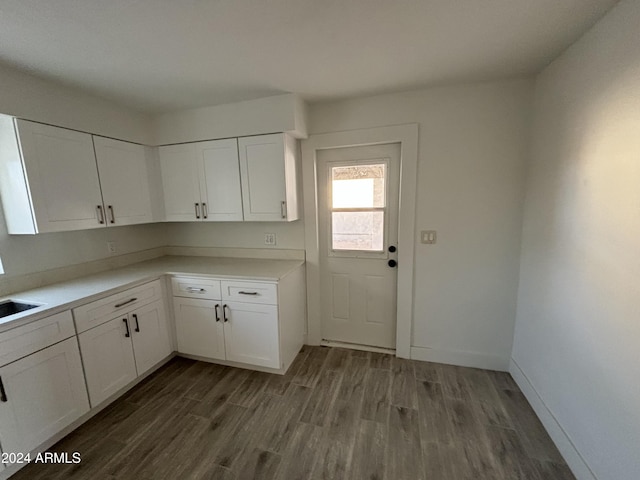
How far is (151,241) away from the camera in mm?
3016

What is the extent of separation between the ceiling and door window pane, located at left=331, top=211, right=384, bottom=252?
3.60 feet

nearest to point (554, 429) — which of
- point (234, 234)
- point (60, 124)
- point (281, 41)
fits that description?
point (281, 41)

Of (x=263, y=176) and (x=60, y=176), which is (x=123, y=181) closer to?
(x=60, y=176)

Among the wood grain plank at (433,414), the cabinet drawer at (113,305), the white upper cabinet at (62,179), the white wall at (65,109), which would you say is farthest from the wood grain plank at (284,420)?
the white wall at (65,109)

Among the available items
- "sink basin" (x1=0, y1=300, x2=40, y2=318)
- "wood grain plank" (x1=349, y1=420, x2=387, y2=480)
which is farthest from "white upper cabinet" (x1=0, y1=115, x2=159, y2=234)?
"wood grain plank" (x1=349, y1=420, x2=387, y2=480)

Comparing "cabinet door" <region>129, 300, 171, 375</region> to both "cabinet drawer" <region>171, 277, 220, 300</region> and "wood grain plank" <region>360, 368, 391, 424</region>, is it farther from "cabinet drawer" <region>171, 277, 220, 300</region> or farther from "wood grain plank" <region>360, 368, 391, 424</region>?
"wood grain plank" <region>360, 368, 391, 424</region>

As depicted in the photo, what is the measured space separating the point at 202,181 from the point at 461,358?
116 inches

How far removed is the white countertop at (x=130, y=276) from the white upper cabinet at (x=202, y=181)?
471 mm

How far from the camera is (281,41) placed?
144 centimetres

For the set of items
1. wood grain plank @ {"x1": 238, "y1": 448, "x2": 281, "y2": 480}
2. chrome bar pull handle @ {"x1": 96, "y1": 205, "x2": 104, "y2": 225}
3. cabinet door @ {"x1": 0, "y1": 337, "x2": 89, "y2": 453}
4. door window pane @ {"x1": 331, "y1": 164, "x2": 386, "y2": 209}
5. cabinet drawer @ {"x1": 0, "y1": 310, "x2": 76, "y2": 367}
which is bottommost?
wood grain plank @ {"x1": 238, "y1": 448, "x2": 281, "y2": 480}

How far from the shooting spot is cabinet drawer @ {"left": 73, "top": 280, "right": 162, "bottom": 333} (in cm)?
179

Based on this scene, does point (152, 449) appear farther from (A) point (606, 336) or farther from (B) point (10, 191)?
(A) point (606, 336)

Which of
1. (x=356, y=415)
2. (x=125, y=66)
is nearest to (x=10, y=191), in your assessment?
(x=125, y=66)

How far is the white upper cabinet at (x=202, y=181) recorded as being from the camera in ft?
8.02
